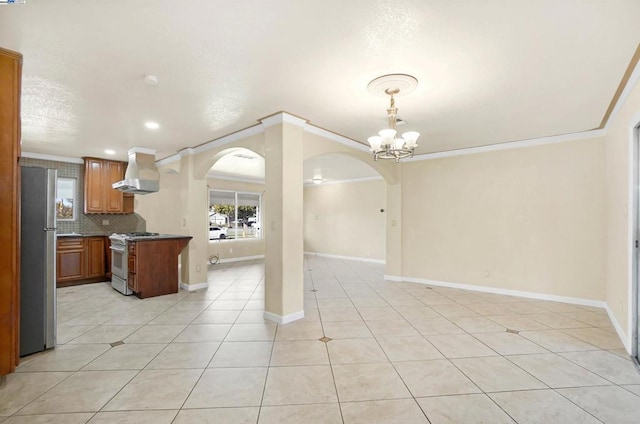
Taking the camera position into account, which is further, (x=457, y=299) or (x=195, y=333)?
(x=457, y=299)

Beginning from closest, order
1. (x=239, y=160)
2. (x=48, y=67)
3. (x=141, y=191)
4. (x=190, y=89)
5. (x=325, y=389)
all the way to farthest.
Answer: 1. (x=325, y=389)
2. (x=48, y=67)
3. (x=190, y=89)
4. (x=141, y=191)
5. (x=239, y=160)

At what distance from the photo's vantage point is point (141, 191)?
17.6 feet

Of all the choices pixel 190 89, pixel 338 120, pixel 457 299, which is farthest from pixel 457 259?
pixel 190 89

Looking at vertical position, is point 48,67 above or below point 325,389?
above

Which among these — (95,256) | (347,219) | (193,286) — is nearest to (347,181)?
(347,219)

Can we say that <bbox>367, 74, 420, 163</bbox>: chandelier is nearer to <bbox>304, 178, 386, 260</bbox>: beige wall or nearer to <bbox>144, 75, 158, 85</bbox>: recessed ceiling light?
<bbox>144, 75, 158, 85</bbox>: recessed ceiling light

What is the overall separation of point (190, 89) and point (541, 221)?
17.5 feet

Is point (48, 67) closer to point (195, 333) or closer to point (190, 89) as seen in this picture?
point (190, 89)

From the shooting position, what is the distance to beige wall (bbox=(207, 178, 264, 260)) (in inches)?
326

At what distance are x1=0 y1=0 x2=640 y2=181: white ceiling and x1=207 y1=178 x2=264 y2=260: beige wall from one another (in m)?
4.56

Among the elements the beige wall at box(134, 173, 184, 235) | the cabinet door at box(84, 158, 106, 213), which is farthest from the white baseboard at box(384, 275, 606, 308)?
the cabinet door at box(84, 158, 106, 213)

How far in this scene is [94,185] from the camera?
6.16 meters

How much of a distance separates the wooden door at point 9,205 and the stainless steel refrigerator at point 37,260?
32 centimetres

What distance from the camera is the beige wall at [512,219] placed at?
14.1ft
